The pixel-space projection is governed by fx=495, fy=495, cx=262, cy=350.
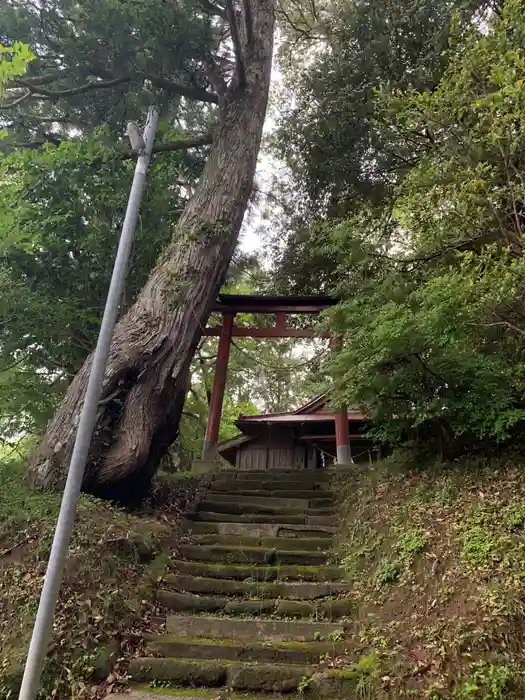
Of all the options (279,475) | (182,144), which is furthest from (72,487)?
(182,144)

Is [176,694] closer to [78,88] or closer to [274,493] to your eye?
[274,493]

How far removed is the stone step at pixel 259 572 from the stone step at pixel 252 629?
0.78m

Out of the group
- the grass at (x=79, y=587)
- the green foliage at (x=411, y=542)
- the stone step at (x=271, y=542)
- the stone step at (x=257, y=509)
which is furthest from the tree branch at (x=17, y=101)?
the green foliage at (x=411, y=542)

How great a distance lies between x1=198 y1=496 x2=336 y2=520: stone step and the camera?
21.9 feet

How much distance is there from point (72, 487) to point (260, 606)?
8.38 ft

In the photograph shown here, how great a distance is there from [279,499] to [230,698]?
3567mm

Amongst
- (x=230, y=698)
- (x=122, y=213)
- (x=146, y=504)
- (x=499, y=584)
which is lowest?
(x=230, y=698)

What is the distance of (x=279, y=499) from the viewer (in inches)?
276

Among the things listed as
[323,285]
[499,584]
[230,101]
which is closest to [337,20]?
[230,101]

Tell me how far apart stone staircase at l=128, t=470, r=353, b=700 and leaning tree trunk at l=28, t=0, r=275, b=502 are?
4.20 ft

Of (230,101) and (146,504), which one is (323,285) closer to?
(230,101)

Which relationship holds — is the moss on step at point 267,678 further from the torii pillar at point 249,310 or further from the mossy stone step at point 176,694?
the torii pillar at point 249,310

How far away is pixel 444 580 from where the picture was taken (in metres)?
3.89

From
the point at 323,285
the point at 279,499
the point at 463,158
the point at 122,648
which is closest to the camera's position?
the point at 122,648
